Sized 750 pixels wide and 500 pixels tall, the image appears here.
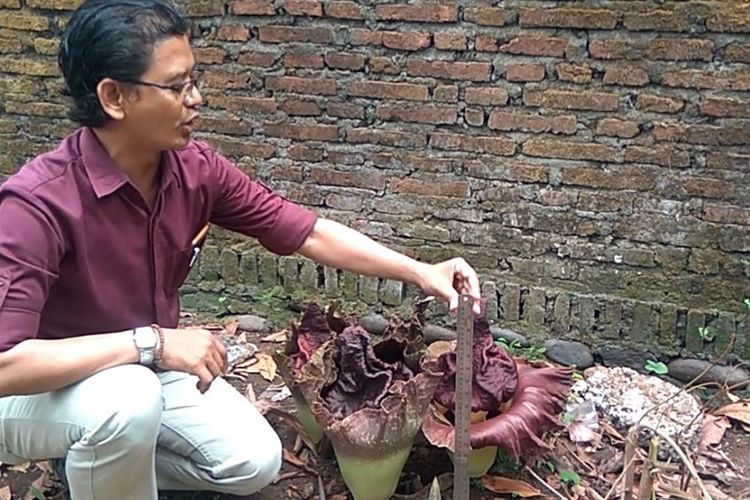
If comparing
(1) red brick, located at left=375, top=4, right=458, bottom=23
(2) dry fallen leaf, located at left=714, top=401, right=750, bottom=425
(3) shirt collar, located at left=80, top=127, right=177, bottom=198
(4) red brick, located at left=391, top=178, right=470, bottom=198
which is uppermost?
(1) red brick, located at left=375, top=4, right=458, bottom=23

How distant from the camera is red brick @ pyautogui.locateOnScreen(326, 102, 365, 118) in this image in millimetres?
3744

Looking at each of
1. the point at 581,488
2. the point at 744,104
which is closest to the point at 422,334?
the point at 581,488

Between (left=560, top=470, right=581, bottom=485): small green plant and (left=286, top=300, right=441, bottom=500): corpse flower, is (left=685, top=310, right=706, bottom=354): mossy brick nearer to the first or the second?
(left=560, top=470, right=581, bottom=485): small green plant

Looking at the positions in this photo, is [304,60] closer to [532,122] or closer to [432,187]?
[432,187]

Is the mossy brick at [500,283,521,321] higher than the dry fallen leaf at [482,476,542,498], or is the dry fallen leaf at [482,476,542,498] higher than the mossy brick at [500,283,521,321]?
the mossy brick at [500,283,521,321]

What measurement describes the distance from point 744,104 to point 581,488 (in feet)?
4.89

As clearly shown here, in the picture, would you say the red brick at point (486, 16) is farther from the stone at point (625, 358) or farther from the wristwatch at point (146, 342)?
the wristwatch at point (146, 342)

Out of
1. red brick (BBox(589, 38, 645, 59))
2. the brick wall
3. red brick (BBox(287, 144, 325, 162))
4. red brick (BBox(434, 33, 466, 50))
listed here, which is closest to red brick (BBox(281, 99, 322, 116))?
the brick wall

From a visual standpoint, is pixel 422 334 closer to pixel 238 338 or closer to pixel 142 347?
pixel 142 347

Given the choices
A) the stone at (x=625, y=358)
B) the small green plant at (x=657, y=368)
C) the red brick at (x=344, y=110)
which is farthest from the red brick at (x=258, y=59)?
the small green plant at (x=657, y=368)

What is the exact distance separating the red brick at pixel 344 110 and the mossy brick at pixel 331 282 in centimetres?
66

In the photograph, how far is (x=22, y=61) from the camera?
414 centimetres

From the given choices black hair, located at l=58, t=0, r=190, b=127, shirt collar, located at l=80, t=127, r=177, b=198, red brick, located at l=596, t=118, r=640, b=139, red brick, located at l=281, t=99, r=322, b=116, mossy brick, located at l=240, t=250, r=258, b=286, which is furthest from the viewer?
mossy brick, located at l=240, t=250, r=258, b=286

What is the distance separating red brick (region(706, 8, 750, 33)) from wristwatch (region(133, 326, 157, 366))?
2.22m
